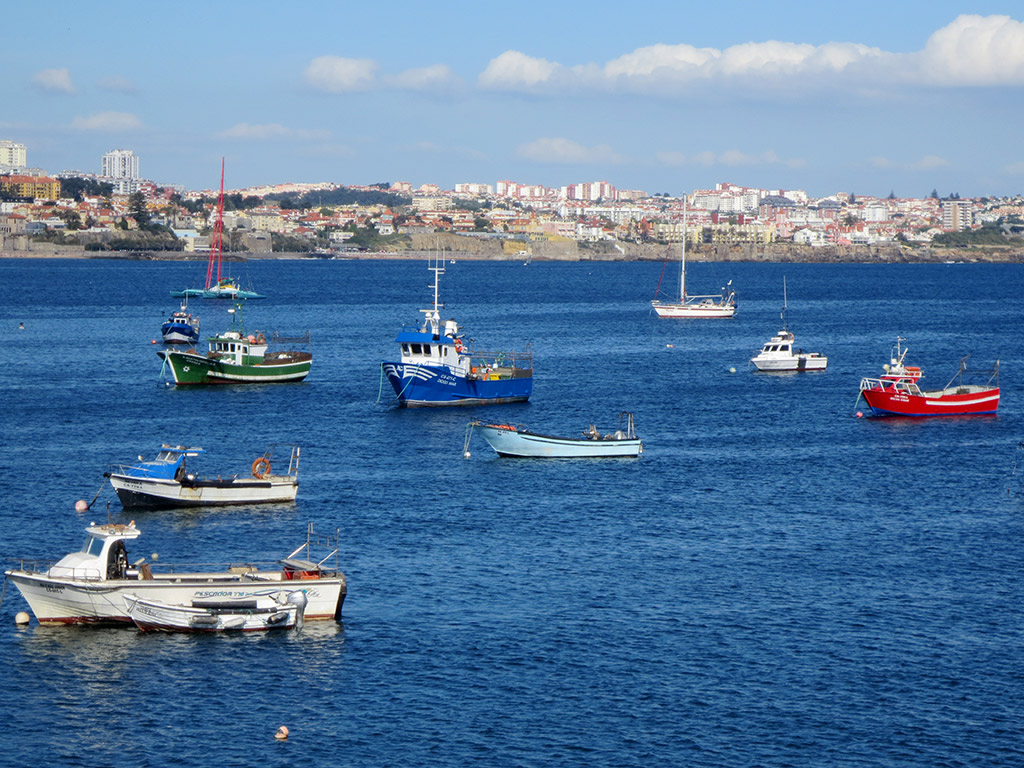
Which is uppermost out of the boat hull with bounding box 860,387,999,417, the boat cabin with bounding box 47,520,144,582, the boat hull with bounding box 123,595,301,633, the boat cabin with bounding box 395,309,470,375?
the boat cabin with bounding box 395,309,470,375

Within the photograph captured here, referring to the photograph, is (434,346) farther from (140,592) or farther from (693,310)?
(693,310)

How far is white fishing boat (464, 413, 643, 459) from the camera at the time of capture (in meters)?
56.1

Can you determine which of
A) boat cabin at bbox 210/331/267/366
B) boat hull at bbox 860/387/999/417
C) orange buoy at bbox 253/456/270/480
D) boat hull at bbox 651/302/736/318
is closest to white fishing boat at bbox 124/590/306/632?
orange buoy at bbox 253/456/270/480

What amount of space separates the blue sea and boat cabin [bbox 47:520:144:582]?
1.51 m

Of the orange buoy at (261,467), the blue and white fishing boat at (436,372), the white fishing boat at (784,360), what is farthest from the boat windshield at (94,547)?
the white fishing boat at (784,360)

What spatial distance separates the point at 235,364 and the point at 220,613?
46395 mm

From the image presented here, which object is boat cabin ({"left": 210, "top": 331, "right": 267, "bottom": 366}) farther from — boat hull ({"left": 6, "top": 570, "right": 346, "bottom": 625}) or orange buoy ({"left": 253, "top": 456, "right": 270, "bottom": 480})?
boat hull ({"left": 6, "top": 570, "right": 346, "bottom": 625})

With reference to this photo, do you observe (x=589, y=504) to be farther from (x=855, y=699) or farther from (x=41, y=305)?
(x=41, y=305)

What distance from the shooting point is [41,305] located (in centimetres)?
14750

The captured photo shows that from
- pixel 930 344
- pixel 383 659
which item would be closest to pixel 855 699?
pixel 383 659

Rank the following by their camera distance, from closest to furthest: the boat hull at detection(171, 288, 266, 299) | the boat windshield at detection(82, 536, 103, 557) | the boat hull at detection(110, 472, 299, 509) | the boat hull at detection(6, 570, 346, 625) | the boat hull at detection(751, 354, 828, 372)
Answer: the boat hull at detection(6, 570, 346, 625) < the boat windshield at detection(82, 536, 103, 557) < the boat hull at detection(110, 472, 299, 509) < the boat hull at detection(751, 354, 828, 372) < the boat hull at detection(171, 288, 266, 299)

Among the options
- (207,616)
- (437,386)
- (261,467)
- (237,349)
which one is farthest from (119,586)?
(237,349)

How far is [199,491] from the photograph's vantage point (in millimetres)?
46188

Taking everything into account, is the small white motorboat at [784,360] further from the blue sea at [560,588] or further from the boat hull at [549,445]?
the boat hull at [549,445]
